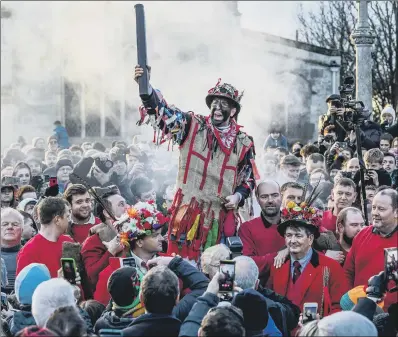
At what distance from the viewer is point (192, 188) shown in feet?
26.0

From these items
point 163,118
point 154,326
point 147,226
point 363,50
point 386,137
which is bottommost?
point 154,326

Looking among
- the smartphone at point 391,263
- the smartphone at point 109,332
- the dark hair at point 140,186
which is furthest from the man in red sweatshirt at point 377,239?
the dark hair at point 140,186

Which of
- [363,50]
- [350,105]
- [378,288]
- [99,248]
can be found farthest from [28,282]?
[363,50]

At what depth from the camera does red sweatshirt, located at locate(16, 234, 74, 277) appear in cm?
727

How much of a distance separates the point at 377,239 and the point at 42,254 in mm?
2340

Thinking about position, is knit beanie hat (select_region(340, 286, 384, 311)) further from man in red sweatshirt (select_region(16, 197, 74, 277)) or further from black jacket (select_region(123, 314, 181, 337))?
man in red sweatshirt (select_region(16, 197, 74, 277))

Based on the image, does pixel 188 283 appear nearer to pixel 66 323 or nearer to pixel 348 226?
pixel 66 323

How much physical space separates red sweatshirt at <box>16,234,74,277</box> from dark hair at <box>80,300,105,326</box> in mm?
632

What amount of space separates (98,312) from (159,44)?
1754 centimetres

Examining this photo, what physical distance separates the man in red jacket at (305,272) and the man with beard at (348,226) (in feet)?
1.67

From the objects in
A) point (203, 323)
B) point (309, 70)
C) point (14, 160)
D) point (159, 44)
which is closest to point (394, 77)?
point (309, 70)

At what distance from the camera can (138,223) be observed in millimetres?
7285

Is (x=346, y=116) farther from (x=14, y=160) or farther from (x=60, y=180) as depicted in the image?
(x=14, y=160)

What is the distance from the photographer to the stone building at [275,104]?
90.8 ft
